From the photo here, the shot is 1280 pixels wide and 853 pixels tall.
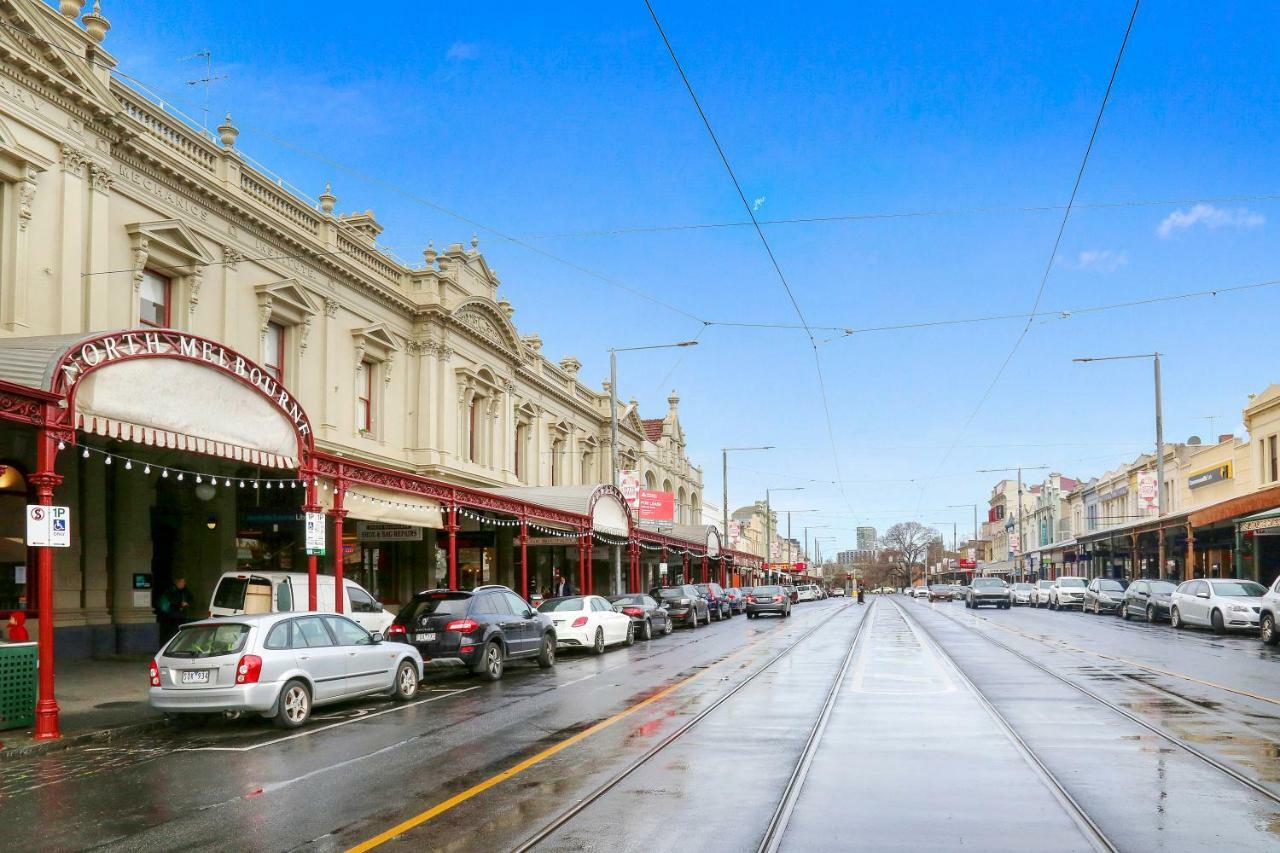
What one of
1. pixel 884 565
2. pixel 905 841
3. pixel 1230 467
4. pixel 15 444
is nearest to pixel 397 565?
pixel 15 444

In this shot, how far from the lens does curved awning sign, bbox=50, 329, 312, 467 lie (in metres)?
13.8

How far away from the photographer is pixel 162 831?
7.86 meters

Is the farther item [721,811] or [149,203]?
[149,203]

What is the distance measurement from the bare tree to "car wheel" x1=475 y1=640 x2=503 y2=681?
156m

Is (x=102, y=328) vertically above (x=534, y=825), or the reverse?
(x=102, y=328)

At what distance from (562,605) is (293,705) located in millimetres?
11981

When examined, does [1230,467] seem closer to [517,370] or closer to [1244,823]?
[517,370]

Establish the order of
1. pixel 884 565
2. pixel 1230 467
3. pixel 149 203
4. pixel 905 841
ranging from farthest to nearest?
pixel 884 565 < pixel 1230 467 < pixel 149 203 < pixel 905 841

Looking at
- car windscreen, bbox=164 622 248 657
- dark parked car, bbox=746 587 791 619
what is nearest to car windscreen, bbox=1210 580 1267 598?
dark parked car, bbox=746 587 791 619

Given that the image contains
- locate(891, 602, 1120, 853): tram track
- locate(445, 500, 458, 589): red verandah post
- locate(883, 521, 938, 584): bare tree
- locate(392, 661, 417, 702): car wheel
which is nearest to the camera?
locate(891, 602, 1120, 853): tram track

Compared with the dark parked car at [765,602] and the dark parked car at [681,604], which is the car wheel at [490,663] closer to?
the dark parked car at [681,604]

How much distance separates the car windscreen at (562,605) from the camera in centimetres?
2489

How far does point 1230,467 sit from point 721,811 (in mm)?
48483

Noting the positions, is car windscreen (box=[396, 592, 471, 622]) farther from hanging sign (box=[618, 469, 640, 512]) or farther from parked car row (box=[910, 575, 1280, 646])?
hanging sign (box=[618, 469, 640, 512])
